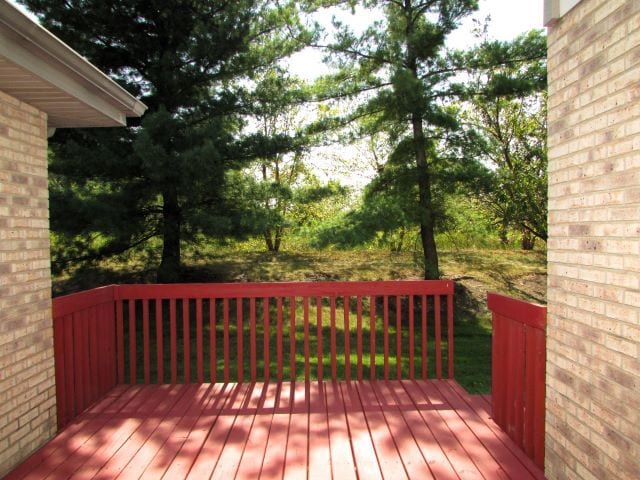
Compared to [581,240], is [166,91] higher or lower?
higher

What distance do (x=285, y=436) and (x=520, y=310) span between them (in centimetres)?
161

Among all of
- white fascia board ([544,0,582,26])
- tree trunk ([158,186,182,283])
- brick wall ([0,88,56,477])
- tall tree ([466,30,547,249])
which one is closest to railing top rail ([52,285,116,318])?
brick wall ([0,88,56,477])

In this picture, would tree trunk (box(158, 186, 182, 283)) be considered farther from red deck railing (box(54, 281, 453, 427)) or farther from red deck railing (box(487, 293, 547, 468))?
red deck railing (box(487, 293, 547, 468))

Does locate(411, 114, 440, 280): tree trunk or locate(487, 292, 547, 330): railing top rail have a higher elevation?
locate(411, 114, 440, 280): tree trunk

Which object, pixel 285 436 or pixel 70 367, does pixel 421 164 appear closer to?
pixel 285 436

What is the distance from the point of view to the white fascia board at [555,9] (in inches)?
88.2

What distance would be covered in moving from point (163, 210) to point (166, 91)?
6.41ft

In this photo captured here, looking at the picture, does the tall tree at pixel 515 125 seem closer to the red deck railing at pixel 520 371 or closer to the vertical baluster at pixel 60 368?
the red deck railing at pixel 520 371

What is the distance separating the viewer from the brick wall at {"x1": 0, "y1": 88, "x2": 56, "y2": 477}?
8.91 ft

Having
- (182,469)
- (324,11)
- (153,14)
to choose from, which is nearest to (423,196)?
(324,11)

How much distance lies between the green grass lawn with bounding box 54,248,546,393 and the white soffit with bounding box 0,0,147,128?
168 inches

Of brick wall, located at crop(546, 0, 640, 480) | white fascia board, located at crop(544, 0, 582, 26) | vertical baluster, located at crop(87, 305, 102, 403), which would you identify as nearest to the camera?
brick wall, located at crop(546, 0, 640, 480)

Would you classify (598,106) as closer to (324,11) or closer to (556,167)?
(556,167)

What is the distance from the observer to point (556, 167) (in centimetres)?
239
